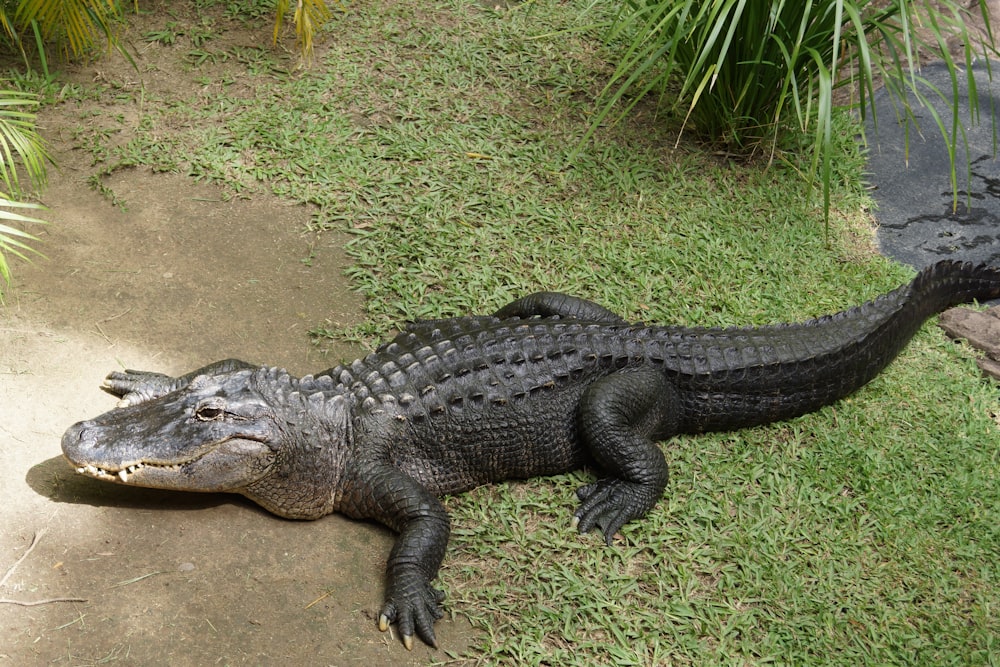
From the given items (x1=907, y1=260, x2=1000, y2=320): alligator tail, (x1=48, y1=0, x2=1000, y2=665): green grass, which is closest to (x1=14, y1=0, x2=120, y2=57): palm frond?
(x1=48, y1=0, x2=1000, y2=665): green grass

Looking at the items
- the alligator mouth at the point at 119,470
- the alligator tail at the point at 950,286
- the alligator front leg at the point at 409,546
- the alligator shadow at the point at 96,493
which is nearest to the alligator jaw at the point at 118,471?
the alligator mouth at the point at 119,470

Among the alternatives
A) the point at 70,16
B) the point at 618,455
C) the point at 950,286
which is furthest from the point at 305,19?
the point at 950,286

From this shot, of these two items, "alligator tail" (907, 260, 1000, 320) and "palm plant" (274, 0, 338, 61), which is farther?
"palm plant" (274, 0, 338, 61)

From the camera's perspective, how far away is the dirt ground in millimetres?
3002

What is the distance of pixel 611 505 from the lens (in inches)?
144

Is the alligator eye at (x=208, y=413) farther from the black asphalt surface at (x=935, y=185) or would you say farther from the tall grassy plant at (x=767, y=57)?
the black asphalt surface at (x=935, y=185)

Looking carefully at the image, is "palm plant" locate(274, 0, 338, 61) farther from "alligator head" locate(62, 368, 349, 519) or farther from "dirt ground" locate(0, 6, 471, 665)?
"alligator head" locate(62, 368, 349, 519)

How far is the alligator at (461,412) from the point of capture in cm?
329

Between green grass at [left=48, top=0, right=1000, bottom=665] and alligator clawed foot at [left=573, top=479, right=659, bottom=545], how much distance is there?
0.21ft

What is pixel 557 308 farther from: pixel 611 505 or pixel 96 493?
pixel 96 493

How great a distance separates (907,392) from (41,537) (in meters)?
4.12

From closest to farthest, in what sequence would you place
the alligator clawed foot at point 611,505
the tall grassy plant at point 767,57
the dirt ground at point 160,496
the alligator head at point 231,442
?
1. the dirt ground at point 160,496
2. the alligator head at point 231,442
3. the alligator clawed foot at point 611,505
4. the tall grassy plant at point 767,57

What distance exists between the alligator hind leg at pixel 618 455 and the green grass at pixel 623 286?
90 mm

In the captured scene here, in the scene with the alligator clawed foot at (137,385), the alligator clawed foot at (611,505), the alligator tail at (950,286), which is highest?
the alligator tail at (950,286)
